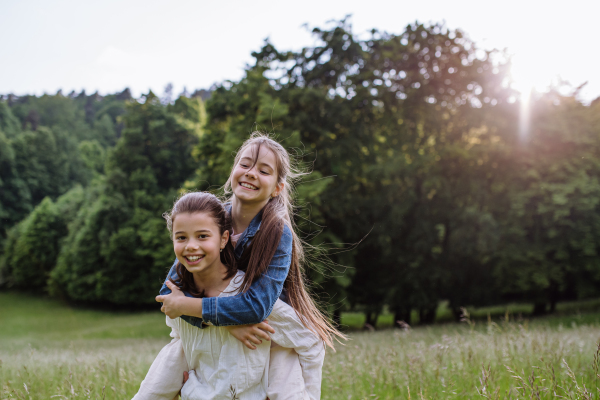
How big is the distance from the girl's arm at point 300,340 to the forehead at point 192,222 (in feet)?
2.09

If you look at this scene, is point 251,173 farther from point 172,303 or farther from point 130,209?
point 130,209

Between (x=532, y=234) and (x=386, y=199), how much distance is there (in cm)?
660

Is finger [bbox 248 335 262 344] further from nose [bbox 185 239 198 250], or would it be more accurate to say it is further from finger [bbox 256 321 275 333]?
nose [bbox 185 239 198 250]

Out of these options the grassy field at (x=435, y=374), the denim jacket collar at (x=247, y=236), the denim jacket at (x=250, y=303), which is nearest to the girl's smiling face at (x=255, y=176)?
the denim jacket collar at (x=247, y=236)

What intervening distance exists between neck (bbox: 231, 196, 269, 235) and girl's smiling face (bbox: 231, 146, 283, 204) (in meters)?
0.04

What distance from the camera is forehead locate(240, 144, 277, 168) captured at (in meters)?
2.88

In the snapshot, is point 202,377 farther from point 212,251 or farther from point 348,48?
point 348,48

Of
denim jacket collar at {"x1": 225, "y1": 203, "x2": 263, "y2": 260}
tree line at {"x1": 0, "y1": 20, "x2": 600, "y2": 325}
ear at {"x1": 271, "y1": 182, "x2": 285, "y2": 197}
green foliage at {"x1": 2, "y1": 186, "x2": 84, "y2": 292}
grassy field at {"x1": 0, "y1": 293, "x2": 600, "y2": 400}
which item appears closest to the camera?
denim jacket collar at {"x1": 225, "y1": 203, "x2": 263, "y2": 260}

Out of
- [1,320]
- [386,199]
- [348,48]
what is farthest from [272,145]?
[1,320]

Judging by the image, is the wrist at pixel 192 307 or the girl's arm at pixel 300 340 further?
Answer: the girl's arm at pixel 300 340

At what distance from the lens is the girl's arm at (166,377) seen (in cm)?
253

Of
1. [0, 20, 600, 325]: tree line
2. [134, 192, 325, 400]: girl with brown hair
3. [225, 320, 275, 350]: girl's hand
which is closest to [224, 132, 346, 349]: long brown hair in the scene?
[134, 192, 325, 400]: girl with brown hair

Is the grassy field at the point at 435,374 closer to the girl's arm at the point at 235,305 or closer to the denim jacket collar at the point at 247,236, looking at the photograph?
the girl's arm at the point at 235,305

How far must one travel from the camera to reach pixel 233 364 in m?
2.43
